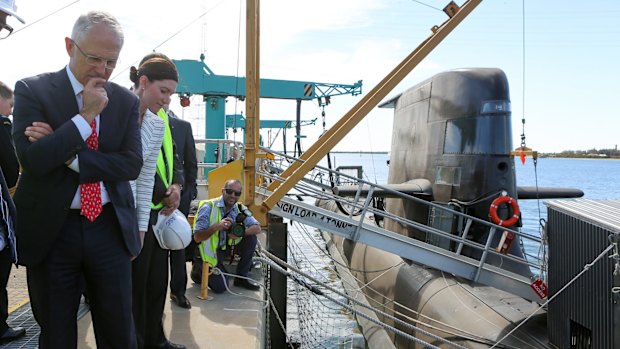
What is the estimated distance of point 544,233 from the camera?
16.1 feet

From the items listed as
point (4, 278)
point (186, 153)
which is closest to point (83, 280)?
point (4, 278)

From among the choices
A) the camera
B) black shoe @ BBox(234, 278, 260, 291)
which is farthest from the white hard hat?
black shoe @ BBox(234, 278, 260, 291)

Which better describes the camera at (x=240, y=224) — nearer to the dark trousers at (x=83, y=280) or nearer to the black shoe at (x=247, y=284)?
the black shoe at (x=247, y=284)

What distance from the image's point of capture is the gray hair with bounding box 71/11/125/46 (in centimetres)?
202

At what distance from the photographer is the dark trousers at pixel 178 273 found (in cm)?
471

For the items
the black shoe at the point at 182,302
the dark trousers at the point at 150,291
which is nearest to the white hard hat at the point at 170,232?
the dark trousers at the point at 150,291

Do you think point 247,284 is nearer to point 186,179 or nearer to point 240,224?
point 240,224

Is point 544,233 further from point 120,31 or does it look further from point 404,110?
point 404,110

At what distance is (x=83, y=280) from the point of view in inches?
87.4

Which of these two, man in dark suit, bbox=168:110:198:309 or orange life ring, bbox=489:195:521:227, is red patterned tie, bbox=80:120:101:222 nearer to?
man in dark suit, bbox=168:110:198:309

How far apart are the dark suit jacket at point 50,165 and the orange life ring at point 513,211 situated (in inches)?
228

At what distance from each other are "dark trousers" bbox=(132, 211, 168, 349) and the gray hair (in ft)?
4.72

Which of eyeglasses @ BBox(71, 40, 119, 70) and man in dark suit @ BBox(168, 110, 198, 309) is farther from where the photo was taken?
man in dark suit @ BBox(168, 110, 198, 309)

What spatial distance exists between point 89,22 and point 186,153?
7.98 ft
